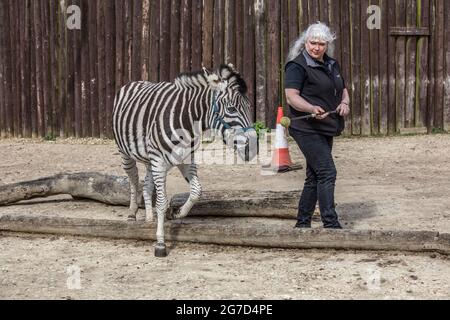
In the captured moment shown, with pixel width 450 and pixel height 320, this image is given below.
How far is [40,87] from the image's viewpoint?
14.2 meters

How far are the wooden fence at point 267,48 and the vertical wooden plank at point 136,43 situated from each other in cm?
2

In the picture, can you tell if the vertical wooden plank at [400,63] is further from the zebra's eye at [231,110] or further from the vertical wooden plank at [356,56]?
the zebra's eye at [231,110]

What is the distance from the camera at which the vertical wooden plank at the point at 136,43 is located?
43.7 ft

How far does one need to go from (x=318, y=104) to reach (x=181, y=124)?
113cm

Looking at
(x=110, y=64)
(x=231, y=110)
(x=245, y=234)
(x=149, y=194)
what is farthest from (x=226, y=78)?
(x=110, y=64)

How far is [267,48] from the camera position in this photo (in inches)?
510

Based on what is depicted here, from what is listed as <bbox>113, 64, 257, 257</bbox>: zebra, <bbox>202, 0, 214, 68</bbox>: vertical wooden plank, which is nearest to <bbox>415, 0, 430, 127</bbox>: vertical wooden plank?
<bbox>202, 0, 214, 68</bbox>: vertical wooden plank

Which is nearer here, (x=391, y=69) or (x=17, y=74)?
(x=391, y=69)

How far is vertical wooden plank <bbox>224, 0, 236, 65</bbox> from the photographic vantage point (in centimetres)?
1288

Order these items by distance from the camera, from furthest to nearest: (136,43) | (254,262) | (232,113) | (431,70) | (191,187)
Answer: (136,43)
(431,70)
(191,187)
(232,113)
(254,262)

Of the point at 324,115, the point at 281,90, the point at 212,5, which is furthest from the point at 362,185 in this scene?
the point at 212,5

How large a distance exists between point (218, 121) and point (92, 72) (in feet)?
24.8

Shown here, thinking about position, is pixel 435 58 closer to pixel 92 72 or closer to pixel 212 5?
pixel 212 5

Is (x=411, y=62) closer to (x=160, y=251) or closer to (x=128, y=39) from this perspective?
(x=128, y=39)
